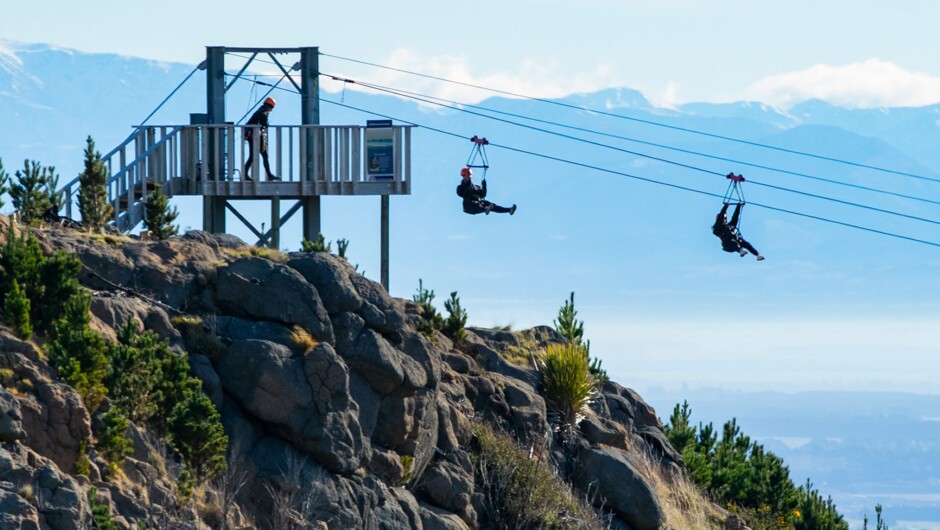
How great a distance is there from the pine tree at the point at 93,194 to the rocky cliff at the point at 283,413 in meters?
2.18

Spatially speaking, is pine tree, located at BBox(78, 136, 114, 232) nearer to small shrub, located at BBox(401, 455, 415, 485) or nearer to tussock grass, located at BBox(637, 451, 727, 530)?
small shrub, located at BBox(401, 455, 415, 485)

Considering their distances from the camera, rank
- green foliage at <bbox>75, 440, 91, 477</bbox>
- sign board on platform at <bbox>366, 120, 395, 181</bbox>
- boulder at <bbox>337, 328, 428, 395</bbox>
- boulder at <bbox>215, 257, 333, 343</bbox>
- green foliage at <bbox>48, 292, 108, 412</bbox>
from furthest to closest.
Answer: sign board on platform at <bbox>366, 120, 395, 181</bbox> < boulder at <bbox>337, 328, 428, 395</bbox> < boulder at <bbox>215, 257, 333, 343</bbox> < green foliage at <bbox>48, 292, 108, 412</bbox> < green foliage at <bbox>75, 440, 91, 477</bbox>

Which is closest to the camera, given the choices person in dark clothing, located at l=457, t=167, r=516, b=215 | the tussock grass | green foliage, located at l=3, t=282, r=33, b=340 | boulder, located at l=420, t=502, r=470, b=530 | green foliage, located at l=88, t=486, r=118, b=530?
green foliage, located at l=88, t=486, r=118, b=530

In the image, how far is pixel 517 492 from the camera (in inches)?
941

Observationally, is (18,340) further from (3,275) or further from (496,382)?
(496,382)

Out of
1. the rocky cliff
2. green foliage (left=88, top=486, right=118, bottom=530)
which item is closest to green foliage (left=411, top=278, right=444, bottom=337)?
the rocky cliff

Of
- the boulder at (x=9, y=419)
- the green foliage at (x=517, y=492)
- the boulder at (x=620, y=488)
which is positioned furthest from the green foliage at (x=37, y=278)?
the boulder at (x=620, y=488)

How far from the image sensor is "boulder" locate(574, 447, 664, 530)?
25.4 m

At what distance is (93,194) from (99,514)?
9.14 metres

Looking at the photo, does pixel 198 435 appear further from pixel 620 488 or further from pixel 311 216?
pixel 311 216

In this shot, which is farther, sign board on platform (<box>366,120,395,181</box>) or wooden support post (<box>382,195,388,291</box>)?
sign board on platform (<box>366,120,395,181</box>)

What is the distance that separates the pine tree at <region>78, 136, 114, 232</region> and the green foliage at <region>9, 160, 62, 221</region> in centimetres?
50

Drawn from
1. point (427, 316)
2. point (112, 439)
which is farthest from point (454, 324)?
point (112, 439)

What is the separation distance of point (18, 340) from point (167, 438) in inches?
81.9
